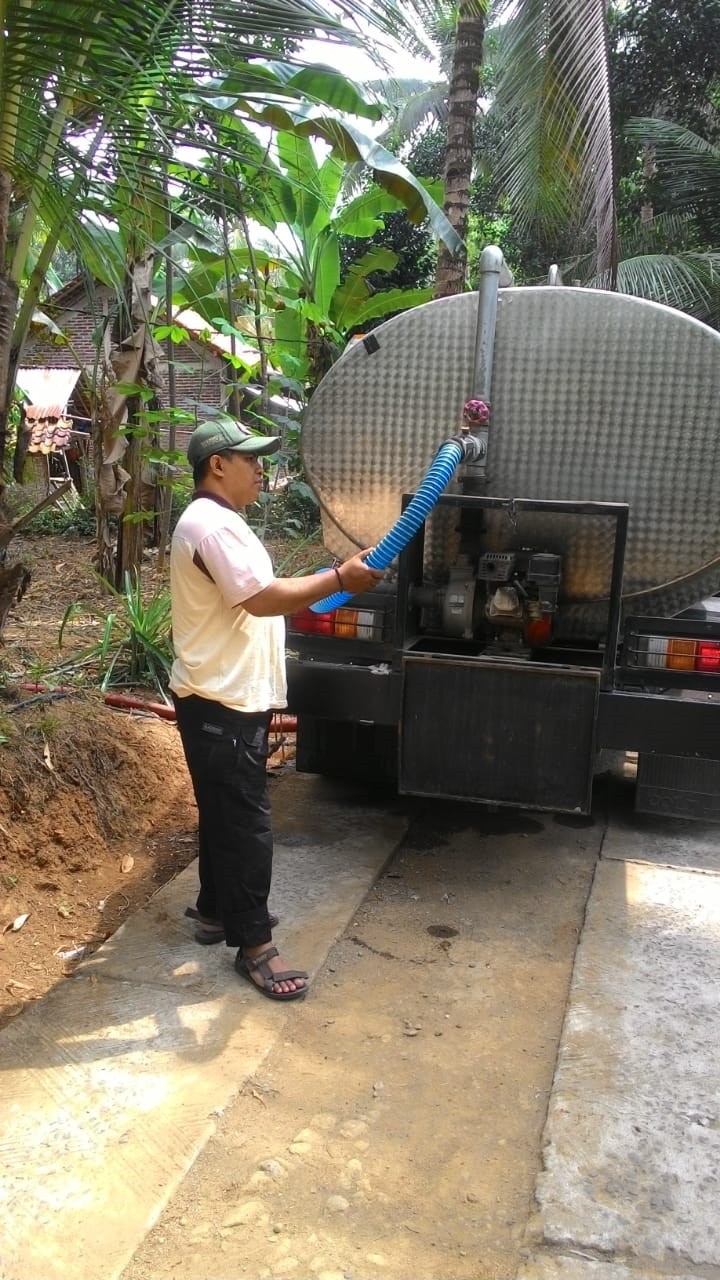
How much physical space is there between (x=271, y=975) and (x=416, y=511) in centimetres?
162

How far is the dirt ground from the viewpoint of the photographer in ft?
11.8

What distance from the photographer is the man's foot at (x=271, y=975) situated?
313cm

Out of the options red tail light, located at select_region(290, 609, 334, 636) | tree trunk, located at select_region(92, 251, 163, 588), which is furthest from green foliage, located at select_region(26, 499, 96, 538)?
red tail light, located at select_region(290, 609, 334, 636)

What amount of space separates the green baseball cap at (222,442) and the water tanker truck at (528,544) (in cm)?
64

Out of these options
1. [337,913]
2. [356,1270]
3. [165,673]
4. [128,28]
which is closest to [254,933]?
[337,913]

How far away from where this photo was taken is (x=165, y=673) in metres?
5.70

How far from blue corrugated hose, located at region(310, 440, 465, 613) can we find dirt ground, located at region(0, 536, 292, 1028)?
145cm

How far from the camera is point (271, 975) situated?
317cm

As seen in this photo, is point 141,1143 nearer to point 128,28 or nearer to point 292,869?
point 292,869

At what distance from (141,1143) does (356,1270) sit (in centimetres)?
64

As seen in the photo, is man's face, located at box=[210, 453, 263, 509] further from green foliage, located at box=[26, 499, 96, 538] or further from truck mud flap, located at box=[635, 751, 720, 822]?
green foliage, located at box=[26, 499, 96, 538]

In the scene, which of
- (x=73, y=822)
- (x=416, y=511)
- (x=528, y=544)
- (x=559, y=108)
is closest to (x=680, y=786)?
(x=528, y=544)

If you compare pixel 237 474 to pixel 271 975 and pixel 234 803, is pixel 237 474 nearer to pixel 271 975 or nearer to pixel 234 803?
pixel 234 803

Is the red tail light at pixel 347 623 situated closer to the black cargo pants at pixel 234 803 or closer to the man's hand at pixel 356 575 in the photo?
the black cargo pants at pixel 234 803
